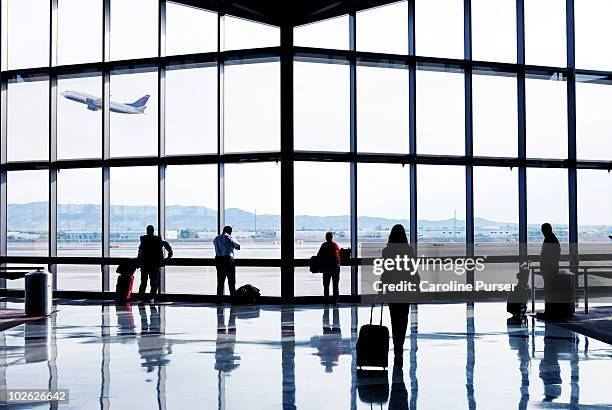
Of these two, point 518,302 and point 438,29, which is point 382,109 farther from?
point 518,302

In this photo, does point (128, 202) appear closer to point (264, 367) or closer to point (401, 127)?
point (401, 127)

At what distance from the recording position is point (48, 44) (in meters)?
18.3

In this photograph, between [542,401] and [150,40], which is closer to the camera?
[542,401]

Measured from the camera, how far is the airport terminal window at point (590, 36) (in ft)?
60.1

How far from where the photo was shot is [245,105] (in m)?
17.5

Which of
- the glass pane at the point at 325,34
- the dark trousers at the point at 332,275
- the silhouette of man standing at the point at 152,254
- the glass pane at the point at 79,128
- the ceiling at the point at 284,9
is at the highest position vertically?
the ceiling at the point at 284,9

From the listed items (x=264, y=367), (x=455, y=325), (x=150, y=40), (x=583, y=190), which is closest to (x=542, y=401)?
(x=264, y=367)

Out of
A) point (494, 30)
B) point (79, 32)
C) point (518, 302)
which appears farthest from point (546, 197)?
point (79, 32)

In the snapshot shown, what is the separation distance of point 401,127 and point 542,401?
11099 millimetres

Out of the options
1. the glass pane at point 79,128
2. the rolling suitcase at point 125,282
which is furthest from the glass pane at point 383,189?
the glass pane at point 79,128

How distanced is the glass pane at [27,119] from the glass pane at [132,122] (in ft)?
6.27

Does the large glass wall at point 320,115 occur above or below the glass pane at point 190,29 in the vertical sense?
below

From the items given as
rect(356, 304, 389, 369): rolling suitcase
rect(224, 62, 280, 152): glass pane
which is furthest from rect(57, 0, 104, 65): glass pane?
rect(356, 304, 389, 369): rolling suitcase

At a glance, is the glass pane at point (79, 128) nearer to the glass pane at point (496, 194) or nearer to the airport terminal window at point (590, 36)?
the glass pane at point (496, 194)
